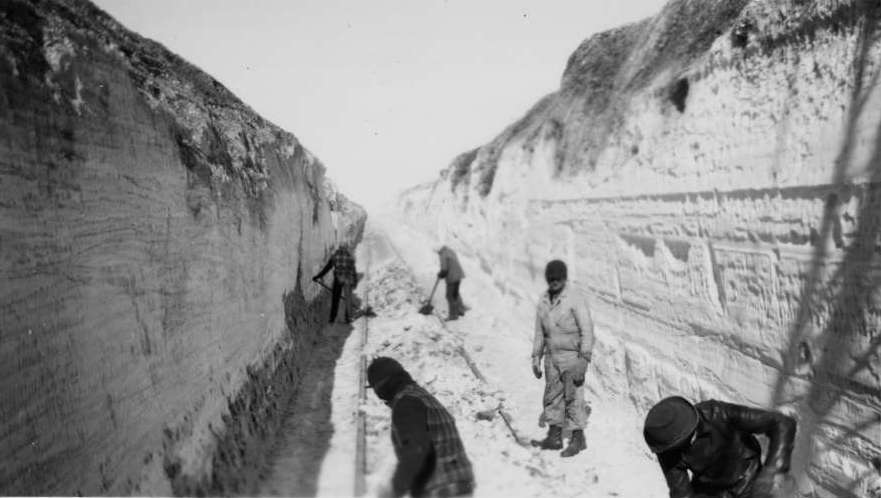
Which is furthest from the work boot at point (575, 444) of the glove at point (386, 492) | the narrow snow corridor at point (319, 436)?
the glove at point (386, 492)

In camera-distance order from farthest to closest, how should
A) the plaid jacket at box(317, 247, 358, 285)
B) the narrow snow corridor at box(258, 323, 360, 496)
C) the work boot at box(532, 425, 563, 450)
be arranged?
the plaid jacket at box(317, 247, 358, 285), the work boot at box(532, 425, 563, 450), the narrow snow corridor at box(258, 323, 360, 496)

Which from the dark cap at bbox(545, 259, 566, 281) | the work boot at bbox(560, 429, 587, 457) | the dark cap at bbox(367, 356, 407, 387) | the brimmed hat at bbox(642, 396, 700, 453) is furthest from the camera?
the work boot at bbox(560, 429, 587, 457)

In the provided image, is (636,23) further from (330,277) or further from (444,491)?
(444,491)

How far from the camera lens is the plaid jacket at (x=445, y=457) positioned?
10.2ft

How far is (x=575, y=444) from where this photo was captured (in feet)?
19.6

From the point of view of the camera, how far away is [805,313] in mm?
4395

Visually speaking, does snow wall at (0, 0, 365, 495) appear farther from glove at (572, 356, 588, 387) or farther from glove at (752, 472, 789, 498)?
glove at (752, 472, 789, 498)

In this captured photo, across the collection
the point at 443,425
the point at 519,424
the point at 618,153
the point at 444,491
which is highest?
the point at 618,153

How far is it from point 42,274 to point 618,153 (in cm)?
671

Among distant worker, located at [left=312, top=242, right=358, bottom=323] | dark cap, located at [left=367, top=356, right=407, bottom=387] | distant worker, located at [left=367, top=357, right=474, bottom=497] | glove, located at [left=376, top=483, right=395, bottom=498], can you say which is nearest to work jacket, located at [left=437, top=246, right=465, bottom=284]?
distant worker, located at [left=312, top=242, right=358, bottom=323]

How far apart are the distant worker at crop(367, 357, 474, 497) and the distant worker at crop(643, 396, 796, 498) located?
3.15 ft

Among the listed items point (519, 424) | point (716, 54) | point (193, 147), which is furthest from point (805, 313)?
point (193, 147)

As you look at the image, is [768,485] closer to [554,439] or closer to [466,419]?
[554,439]

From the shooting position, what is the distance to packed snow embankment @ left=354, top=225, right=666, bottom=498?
5527mm
